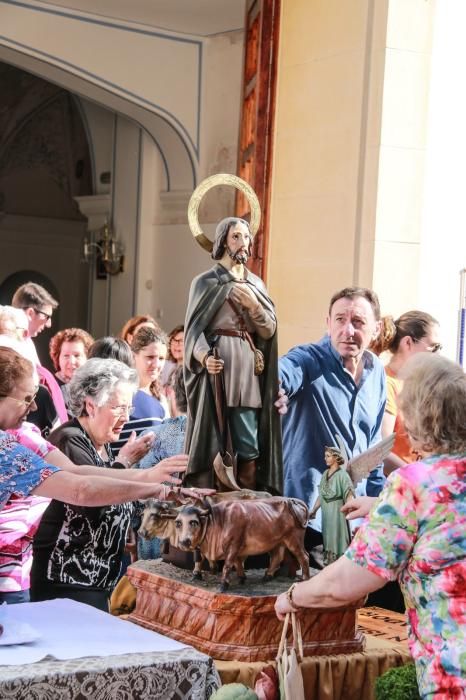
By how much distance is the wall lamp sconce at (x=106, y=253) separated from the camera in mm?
12305

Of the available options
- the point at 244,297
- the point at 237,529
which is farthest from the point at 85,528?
the point at 244,297

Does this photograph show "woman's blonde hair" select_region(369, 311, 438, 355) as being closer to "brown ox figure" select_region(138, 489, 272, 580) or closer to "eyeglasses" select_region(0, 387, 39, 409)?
"brown ox figure" select_region(138, 489, 272, 580)

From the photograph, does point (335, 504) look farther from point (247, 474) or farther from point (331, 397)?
point (331, 397)

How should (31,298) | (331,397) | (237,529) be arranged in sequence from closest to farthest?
(237,529)
(331,397)
(31,298)

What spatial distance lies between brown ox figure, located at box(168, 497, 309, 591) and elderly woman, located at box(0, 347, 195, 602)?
15cm

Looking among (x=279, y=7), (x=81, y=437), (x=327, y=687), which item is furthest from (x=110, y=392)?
(x=279, y=7)

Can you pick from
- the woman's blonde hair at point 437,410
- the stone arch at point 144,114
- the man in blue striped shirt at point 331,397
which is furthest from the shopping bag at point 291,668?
the stone arch at point 144,114

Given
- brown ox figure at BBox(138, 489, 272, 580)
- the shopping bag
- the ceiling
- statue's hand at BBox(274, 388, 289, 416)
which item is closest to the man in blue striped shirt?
statue's hand at BBox(274, 388, 289, 416)

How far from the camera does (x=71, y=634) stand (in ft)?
10.3

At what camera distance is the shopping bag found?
2930mm

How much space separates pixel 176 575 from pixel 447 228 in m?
4.45

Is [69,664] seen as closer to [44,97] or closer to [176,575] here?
[176,575]

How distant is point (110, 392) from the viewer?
13.0 ft

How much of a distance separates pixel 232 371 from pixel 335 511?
0.53 metres
